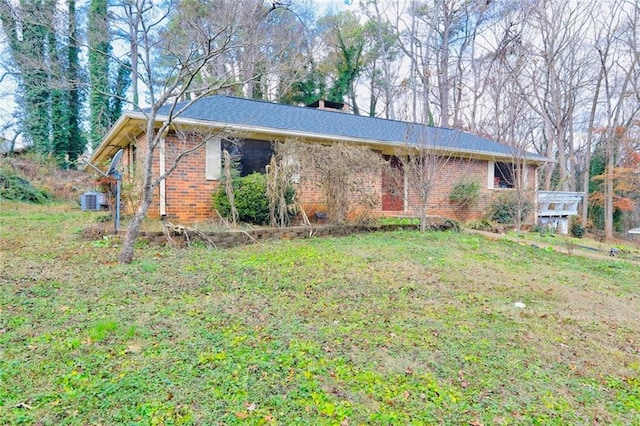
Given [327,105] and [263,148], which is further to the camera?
[327,105]

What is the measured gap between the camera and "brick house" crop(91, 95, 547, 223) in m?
8.06

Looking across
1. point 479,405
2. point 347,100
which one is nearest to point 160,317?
→ point 479,405

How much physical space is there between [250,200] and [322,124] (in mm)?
4587

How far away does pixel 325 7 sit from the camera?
21.7 m

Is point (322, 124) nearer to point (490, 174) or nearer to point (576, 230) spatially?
point (490, 174)

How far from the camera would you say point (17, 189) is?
12.5 meters

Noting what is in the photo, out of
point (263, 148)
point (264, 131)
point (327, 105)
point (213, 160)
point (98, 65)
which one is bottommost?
point (213, 160)

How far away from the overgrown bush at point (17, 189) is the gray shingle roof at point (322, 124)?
7.56m

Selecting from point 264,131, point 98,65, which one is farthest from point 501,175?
point 98,65

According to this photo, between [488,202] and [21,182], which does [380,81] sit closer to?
[488,202]

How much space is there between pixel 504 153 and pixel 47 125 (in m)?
20.8

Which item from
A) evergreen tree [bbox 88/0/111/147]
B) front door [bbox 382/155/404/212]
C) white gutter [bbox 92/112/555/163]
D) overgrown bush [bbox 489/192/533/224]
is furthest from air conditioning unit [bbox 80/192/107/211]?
overgrown bush [bbox 489/192/533/224]

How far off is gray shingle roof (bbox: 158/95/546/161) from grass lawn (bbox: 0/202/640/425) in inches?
177

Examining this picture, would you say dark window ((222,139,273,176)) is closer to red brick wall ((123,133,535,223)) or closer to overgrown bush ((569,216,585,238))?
red brick wall ((123,133,535,223))
